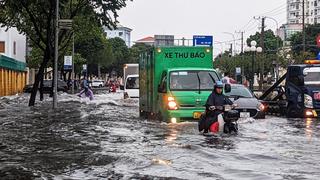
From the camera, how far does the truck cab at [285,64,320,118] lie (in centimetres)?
2277

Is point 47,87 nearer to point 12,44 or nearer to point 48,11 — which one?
point 12,44

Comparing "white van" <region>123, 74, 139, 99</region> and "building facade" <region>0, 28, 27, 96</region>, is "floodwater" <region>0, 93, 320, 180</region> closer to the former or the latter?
"white van" <region>123, 74, 139, 99</region>

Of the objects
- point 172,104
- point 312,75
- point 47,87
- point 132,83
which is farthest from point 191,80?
point 47,87

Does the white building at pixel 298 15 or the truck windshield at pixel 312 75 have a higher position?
the white building at pixel 298 15

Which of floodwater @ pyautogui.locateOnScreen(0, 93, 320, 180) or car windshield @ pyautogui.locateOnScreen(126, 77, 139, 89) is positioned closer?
floodwater @ pyautogui.locateOnScreen(0, 93, 320, 180)

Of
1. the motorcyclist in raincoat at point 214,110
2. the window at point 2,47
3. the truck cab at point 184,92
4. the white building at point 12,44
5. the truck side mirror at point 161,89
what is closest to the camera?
the motorcyclist in raincoat at point 214,110

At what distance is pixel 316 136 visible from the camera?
1666cm

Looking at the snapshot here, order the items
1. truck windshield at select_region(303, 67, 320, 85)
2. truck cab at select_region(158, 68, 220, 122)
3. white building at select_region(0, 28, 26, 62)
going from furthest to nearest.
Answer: white building at select_region(0, 28, 26, 62) → truck windshield at select_region(303, 67, 320, 85) → truck cab at select_region(158, 68, 220, 122)

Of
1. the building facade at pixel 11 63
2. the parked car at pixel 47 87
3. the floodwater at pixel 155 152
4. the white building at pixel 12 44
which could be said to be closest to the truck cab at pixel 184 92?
the floodwater at pixel 155 152

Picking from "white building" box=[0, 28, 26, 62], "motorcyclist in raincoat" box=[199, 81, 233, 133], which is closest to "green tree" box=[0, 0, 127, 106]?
"motorcyclist in raincoat" box=[199, 81, 233, 133]

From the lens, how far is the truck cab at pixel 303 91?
74.7 ft

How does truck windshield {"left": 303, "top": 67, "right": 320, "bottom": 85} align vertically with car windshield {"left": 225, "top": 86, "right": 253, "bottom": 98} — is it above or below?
above

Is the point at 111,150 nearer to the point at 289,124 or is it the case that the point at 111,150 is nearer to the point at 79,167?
the point at 79,167

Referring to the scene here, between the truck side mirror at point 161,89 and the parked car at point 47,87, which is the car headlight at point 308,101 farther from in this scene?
the parked car at point 47,87
